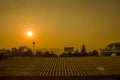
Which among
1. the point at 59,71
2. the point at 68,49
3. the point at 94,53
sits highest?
the point at 68,49

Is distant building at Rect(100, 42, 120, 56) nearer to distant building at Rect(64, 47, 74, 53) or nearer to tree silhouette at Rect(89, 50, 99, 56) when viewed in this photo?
tree silhouette at Rect(89, 50, 99, 56)

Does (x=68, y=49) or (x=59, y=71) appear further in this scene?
(x=68, y=49)

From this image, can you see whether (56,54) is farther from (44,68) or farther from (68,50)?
(44,68)

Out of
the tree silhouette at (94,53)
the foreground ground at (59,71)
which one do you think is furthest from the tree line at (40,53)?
the foreground ground at (59,71)

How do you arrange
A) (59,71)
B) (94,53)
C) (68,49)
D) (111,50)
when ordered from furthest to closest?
1. (111,50)
2. (94,53)
3. (68,49)
4. (59,71)

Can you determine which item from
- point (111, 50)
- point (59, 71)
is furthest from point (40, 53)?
point (59, 71)

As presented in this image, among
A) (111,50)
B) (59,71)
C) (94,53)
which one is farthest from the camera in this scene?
(111,50)

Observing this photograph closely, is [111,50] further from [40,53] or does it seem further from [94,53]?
[40,53]

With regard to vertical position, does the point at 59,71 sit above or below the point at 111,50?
below

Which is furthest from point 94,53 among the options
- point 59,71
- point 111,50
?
point 59,71

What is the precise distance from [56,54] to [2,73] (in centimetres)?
3006

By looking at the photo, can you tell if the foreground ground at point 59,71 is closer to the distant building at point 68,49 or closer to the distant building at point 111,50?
the distant building at point 68,49

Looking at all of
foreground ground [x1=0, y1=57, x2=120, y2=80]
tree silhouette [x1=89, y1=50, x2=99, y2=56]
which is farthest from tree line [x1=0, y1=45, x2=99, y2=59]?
foreground ground [x1=0, y1=57, x2=120, y2=80]

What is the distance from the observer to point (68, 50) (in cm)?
6656
